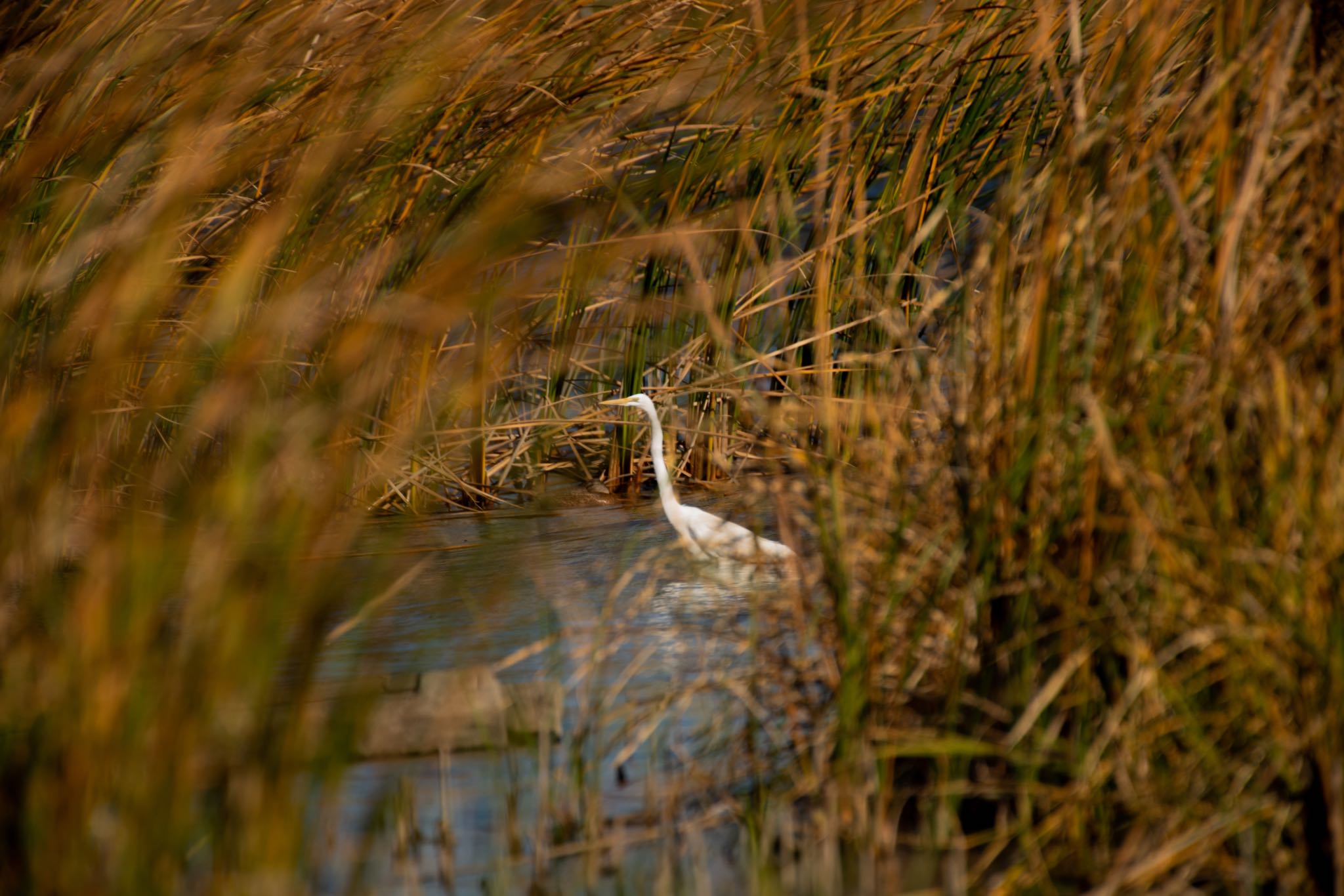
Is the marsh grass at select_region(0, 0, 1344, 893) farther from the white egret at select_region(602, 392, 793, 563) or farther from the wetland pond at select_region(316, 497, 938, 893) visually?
the white egret at select_region(602, 392, 793, 563)

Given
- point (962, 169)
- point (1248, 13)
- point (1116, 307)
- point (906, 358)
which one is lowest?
point (962, 169)

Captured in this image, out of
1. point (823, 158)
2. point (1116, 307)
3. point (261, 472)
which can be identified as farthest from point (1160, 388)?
point (261, 472)

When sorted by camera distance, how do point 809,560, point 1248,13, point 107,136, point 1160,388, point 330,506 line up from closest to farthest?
point 330,506 → point 1160,388 → point 1248,13 → point 809,560 → point 107,136

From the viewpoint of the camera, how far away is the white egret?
3822 millimetres

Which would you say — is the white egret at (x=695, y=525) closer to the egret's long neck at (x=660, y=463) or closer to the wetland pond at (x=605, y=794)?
the egret's long neck at (x=660, y=463)

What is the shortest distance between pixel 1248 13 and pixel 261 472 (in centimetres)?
164

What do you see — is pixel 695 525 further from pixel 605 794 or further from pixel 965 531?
pixel 965 531

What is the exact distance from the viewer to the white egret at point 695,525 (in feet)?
12.5

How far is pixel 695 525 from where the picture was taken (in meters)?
4.68

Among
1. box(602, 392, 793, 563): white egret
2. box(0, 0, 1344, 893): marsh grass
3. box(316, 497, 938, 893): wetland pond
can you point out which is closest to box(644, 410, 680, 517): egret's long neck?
box(602, 392, 793, 563): white egret

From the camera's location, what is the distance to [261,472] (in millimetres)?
2027

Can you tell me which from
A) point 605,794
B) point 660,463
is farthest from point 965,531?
point 660,463

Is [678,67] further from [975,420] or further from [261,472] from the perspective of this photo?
[261,472]

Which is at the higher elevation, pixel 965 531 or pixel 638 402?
pixel 965 531
